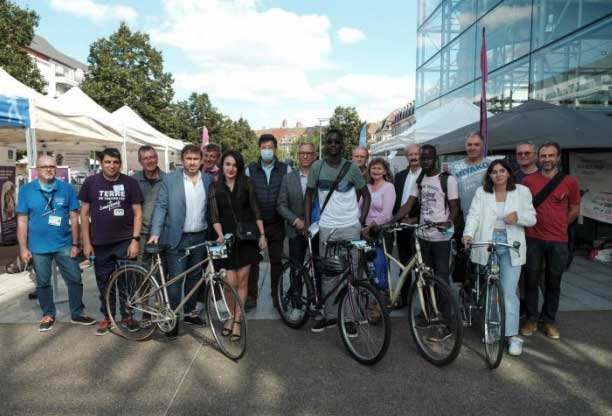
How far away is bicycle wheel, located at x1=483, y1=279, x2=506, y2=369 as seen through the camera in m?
3.31

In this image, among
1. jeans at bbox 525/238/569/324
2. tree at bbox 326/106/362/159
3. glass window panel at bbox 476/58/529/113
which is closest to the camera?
jeans at bbox 525/238/569/324

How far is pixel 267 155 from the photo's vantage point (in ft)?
15.0

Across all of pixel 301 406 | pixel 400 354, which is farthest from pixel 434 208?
pixel 301 406

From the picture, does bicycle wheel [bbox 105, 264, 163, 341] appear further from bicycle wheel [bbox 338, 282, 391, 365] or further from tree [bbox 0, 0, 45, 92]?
tree [bbox 0, 0, 45, 92]

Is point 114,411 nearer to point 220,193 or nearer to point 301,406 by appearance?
point 301,406

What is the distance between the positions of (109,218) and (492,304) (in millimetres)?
3579

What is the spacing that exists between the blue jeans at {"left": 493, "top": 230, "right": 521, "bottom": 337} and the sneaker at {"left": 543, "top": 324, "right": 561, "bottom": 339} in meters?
0.60

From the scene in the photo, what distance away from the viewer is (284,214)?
4383mm

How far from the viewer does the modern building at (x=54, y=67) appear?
63.2 metres

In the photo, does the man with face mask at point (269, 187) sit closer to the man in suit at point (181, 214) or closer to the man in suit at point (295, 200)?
the man in suit at point (295, 200)

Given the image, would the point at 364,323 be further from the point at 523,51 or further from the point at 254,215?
the point at 523,51

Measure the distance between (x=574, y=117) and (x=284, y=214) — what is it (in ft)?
16.5

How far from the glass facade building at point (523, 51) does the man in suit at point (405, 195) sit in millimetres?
6758

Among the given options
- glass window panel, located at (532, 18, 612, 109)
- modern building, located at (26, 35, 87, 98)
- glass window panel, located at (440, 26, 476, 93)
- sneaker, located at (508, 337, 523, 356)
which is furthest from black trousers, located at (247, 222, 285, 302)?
modern building, located at (26, 35, 87, 98)
